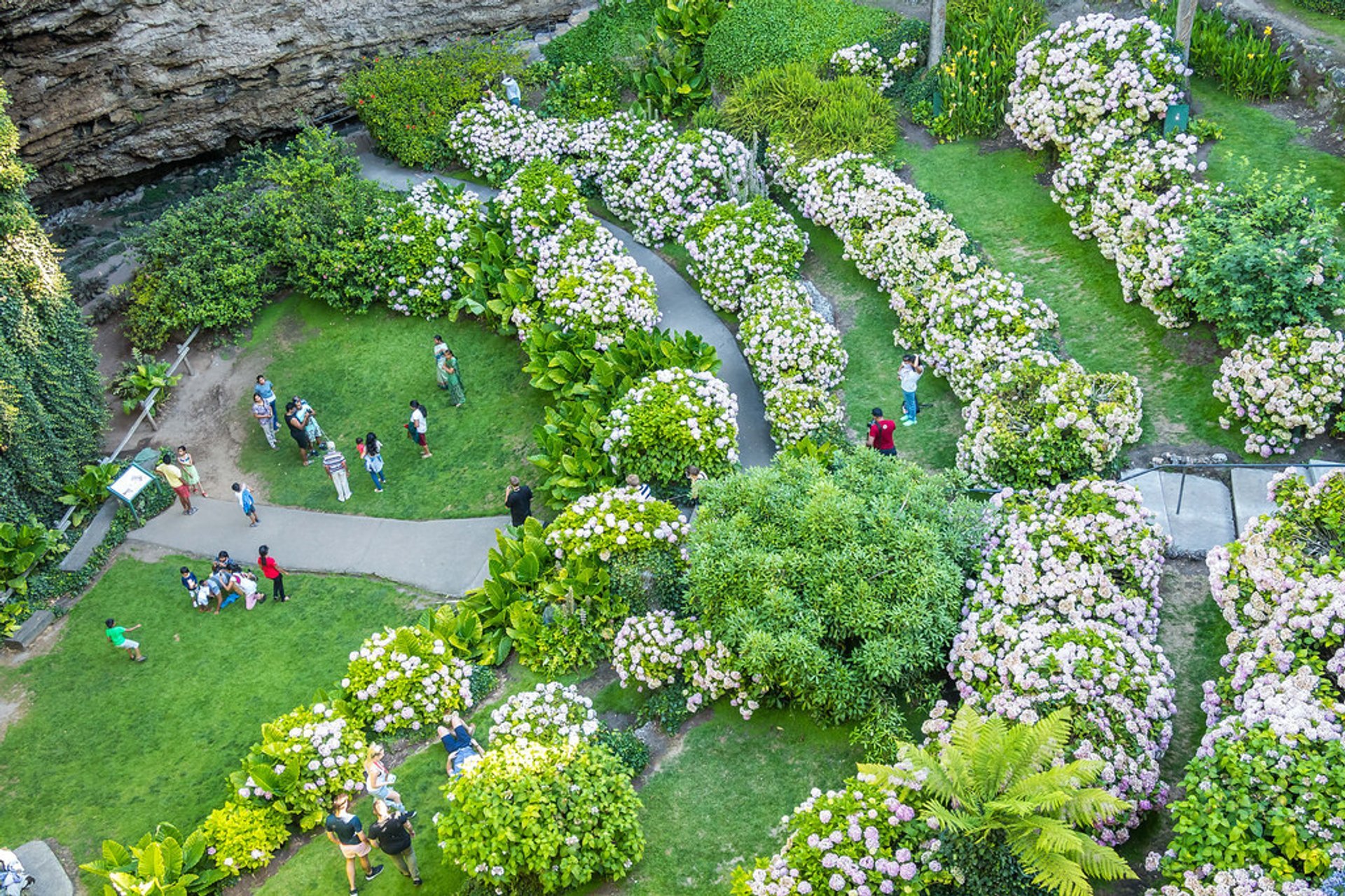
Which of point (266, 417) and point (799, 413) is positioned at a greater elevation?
point (799, 413)

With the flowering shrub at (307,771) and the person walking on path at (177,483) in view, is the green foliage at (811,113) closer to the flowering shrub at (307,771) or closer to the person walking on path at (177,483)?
the person walking on path at (177,483)

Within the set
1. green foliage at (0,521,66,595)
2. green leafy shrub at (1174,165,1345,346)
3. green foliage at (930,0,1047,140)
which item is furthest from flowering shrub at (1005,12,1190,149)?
green foliage at (0,521,66,595)

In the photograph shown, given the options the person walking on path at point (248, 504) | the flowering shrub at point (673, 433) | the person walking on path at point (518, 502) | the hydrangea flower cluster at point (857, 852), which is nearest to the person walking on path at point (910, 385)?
the flowering shrub at point (673, 433)

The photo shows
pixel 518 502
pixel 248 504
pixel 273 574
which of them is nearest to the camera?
pixel 518 502

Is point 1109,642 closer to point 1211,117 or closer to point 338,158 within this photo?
point 1211,117

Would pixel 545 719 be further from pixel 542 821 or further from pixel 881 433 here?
pixel 881 433

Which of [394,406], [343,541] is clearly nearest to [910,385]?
[343,541]
